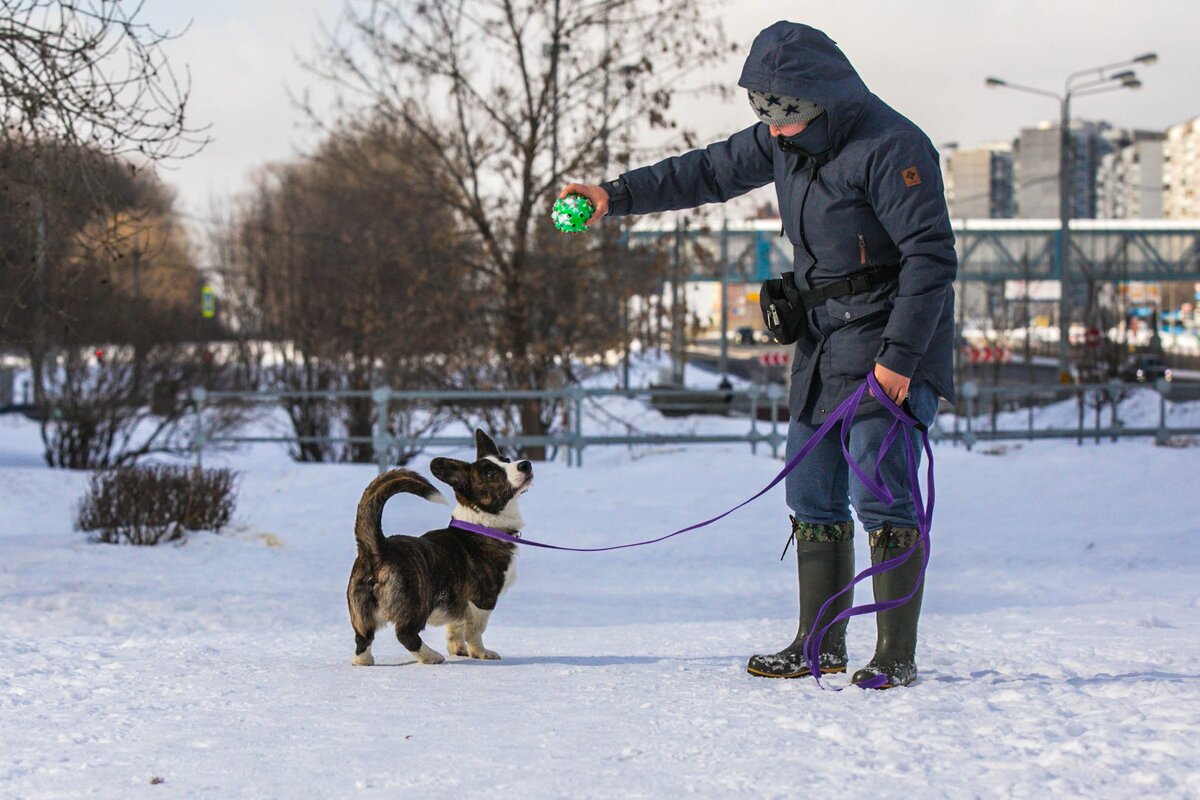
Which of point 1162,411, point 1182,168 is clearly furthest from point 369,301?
point 1182,168

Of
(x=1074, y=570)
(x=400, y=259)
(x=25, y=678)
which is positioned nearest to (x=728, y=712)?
(x=25, y=678)

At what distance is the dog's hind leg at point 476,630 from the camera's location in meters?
5.63

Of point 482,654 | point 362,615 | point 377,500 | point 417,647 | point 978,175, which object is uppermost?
point 978,175

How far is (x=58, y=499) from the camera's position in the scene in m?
15.6

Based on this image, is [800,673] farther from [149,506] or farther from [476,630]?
[149,506]

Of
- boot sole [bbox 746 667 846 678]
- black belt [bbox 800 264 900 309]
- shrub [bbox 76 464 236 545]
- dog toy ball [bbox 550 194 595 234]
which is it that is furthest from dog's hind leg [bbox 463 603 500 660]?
shrub [bbox 76 464 236 545]

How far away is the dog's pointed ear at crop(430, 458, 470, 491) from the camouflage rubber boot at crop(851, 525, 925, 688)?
5.42ft

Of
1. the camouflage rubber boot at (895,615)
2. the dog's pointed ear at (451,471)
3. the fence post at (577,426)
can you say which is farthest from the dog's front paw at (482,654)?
the fence post at (577,426)

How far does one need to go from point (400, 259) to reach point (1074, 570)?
36.2ft

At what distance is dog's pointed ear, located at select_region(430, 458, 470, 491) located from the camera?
A: 534 centimetres

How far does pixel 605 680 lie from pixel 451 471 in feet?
3.50

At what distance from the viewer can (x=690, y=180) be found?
5.07 meters

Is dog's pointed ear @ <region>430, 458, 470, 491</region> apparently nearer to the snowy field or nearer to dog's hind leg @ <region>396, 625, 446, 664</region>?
dog's hind leg @ <region>396, 625, 446, 664</region>

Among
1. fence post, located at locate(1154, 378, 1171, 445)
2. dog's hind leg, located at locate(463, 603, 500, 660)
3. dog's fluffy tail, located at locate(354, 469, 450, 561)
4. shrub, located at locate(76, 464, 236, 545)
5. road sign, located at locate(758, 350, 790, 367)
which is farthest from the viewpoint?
road sign, located at locate(758, 350, 790, 367)
